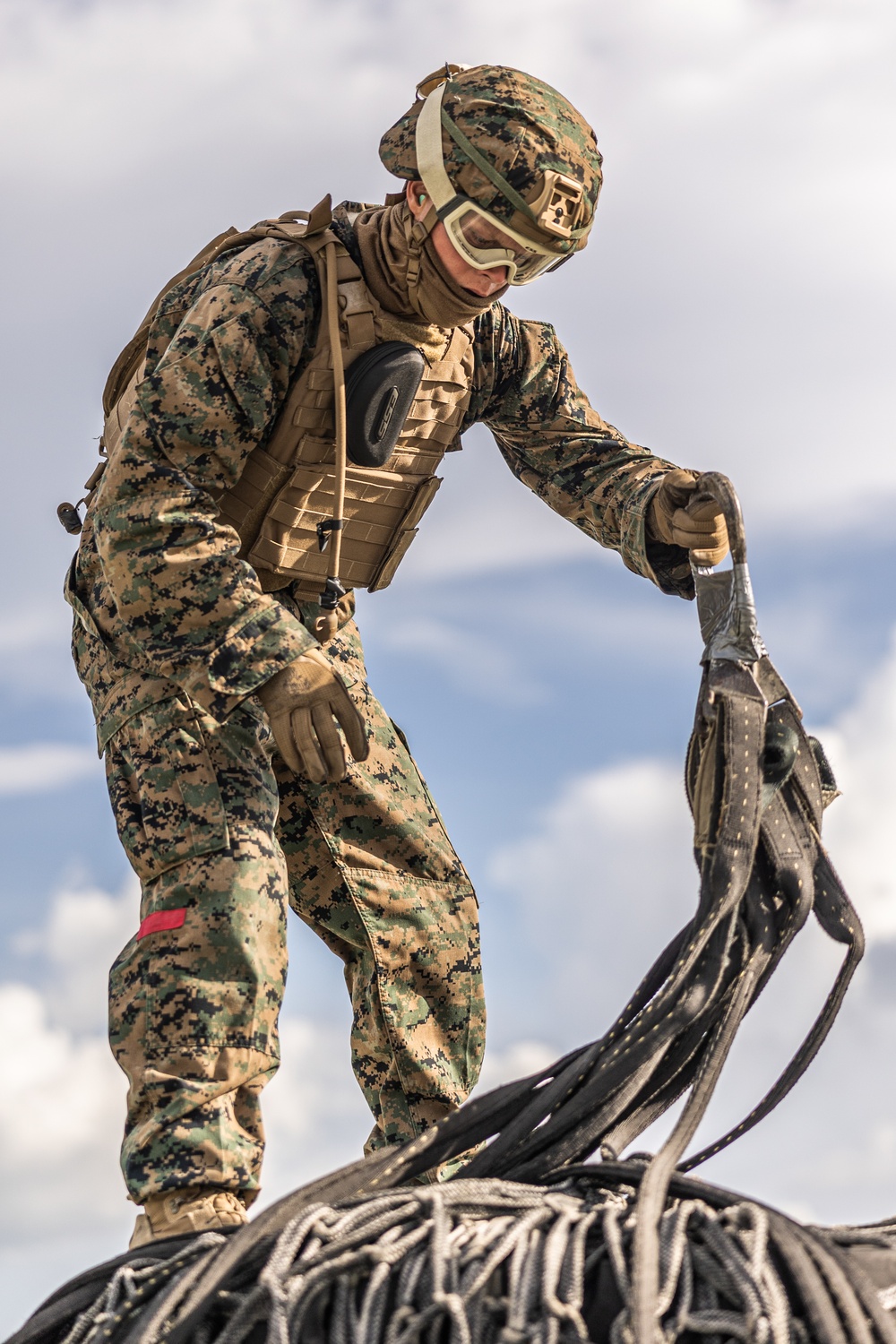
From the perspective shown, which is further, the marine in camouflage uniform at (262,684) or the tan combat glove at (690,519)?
the tan combat glove at (690,519)

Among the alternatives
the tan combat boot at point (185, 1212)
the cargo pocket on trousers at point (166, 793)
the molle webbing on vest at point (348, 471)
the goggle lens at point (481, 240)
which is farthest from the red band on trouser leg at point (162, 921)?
the goggle lens at point (481, 240)

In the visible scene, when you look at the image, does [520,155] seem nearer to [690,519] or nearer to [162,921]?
[690,519]

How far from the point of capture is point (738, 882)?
143 inches

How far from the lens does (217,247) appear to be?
15.7 ft

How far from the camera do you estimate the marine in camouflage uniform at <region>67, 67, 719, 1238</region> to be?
4.06 m

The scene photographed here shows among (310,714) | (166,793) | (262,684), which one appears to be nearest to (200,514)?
(262,684)

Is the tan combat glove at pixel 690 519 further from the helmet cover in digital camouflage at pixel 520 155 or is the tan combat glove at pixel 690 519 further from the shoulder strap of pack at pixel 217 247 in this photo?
the shoulder strap of pack at pixel 217 247

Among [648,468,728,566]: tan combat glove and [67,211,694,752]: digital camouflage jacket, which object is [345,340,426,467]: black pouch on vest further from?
[648,468,728,566]: tan combat glove

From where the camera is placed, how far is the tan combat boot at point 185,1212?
3.81 m

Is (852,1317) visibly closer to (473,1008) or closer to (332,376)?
(473,1008)

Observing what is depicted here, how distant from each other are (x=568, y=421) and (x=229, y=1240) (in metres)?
2.84

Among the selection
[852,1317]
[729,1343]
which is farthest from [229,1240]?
[852,1317]

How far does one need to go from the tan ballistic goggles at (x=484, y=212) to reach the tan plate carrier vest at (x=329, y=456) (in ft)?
0.94

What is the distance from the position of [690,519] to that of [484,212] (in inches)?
38.8
